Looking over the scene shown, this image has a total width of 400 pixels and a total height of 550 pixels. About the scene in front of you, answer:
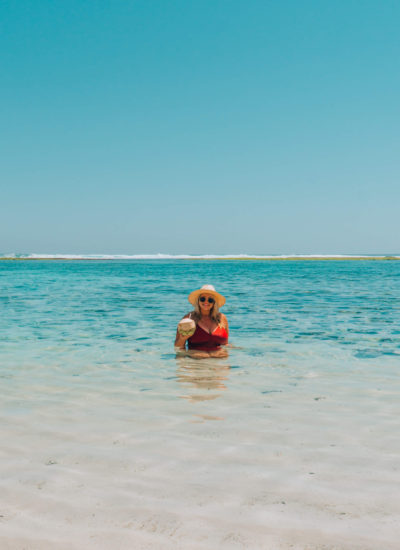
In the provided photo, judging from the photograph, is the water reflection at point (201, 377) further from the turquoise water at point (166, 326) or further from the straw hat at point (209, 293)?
the straw hat at point (209, 293)

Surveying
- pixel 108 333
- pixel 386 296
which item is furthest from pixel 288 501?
pixel 386 296

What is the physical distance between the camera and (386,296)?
23875 mm

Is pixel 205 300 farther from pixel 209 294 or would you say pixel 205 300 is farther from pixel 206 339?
pixel 206 339

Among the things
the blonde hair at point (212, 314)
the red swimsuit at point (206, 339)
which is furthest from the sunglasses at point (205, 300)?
the red swimsuit at point (206, 339)

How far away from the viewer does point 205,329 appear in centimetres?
959

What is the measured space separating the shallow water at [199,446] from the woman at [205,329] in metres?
0.41

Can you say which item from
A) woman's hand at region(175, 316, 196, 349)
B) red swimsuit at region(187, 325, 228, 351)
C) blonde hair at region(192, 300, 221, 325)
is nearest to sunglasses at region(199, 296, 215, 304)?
blonde hair at region(192, 300, 221, 325)

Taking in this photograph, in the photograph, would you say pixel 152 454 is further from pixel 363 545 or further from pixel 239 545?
pixel 363 545

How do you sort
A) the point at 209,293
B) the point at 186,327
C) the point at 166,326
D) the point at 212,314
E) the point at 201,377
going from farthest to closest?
the point at 166,326 → the point at 212,314 → the point at 209,293 → the point at 186,327 → the point at 201,377

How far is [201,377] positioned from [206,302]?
1911mm

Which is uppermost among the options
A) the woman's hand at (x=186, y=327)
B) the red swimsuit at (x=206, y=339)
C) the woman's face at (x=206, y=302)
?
the woman's face at (x=206, y=302)

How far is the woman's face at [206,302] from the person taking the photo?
30.7 ft

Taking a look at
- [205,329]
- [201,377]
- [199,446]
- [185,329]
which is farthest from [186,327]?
[199,446]

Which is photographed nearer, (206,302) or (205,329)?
(206,302)
